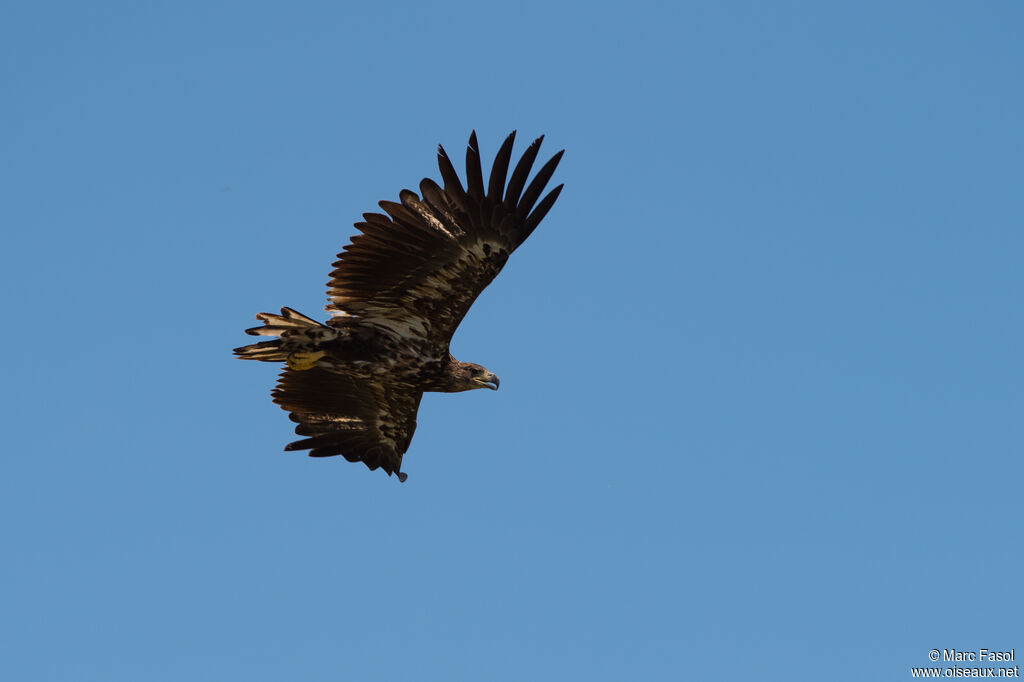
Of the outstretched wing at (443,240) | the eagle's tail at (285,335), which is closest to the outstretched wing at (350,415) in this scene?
the eagle's tail at (285,335)

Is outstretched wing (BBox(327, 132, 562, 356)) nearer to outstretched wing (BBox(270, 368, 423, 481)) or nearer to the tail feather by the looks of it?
the tail feather

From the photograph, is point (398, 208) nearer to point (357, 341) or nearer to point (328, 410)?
point (357, 341)

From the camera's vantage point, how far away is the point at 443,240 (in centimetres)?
1104

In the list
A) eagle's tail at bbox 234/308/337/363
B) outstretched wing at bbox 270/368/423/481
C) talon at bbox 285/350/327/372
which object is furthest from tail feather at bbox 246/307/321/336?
outstretched wing at bbox 270/368/423/481

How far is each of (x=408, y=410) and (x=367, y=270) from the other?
253 centimetres

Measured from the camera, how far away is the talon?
11812mm

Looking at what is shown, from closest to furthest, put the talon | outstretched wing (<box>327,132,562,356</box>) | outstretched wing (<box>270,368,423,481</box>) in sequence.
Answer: outstretched wing (<box>327,132,562,356</box>) < the talon < outstretched wing (<box>270,368,423,481</box>)

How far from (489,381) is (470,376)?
210 mm

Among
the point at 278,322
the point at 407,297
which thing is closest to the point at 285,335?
the point at 278,322

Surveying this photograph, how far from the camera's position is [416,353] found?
1203cm

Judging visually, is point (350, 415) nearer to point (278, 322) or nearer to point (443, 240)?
point (278, 322)

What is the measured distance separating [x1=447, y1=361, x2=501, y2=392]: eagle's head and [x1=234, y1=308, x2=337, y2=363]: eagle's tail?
53.4 inches

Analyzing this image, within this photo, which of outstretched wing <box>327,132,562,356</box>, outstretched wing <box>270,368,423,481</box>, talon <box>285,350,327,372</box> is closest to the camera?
outstretched wing <box>327,132,562,356</box>

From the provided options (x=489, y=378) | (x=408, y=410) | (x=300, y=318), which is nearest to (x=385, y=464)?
(x=408, y=410)
